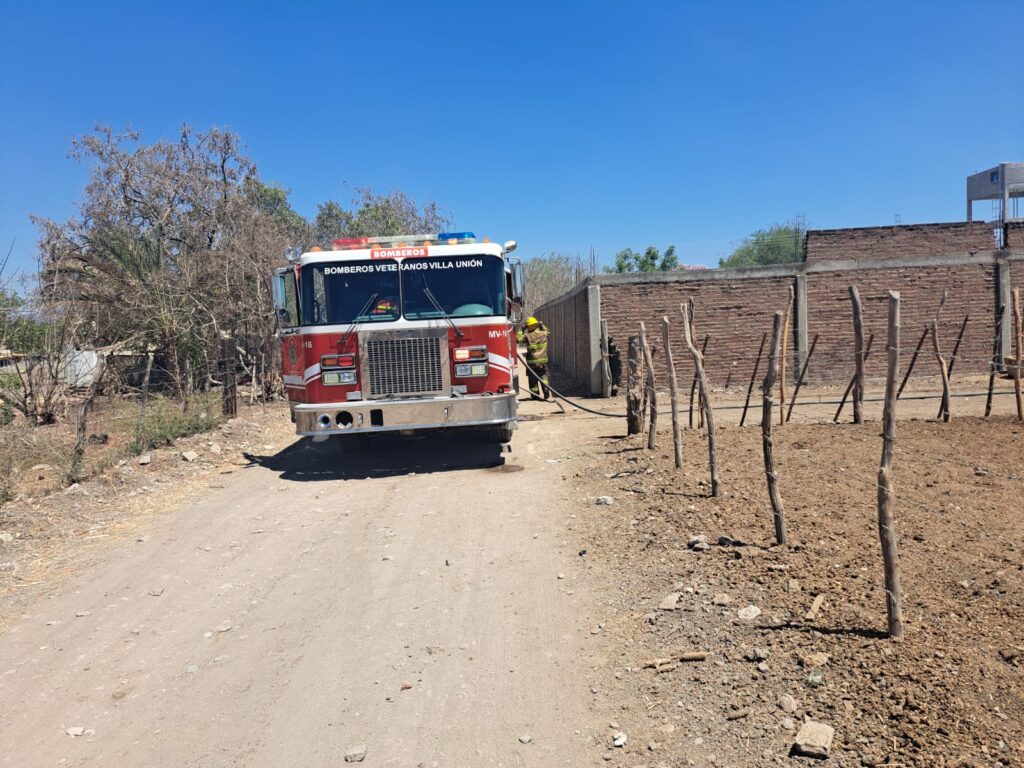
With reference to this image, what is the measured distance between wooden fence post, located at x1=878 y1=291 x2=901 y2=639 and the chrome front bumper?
5670 millimetres

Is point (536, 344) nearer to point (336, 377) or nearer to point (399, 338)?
point (399, 338)

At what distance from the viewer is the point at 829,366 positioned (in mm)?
16969

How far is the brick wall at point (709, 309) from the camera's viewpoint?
1656 centimetres

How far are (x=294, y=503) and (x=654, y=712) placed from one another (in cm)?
570

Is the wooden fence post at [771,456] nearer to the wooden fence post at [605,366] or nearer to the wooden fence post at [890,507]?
the wooden fence post at [890,507]

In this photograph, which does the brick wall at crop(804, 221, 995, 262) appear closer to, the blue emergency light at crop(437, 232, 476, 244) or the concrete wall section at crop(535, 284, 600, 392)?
the concrete wall section at crop(535, 284, 600, 392)

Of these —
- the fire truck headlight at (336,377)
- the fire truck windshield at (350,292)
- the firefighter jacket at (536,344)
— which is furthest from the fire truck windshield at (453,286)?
the firefighter jacket at (536,344)

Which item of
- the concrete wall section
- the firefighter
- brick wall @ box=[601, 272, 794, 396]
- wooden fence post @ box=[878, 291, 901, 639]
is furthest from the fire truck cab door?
brick wall @ box=[601, 272, 794, 396]

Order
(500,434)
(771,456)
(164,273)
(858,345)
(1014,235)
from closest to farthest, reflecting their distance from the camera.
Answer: (771,456) → (858,345) → (500,434) → (164,273) → (1014,235)

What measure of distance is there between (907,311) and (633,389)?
371 inches

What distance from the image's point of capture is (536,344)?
16641mm

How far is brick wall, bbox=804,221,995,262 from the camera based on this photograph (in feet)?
72.8

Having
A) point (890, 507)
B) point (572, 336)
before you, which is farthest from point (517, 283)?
point (572, 336)

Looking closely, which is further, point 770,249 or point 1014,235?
point 770,249
